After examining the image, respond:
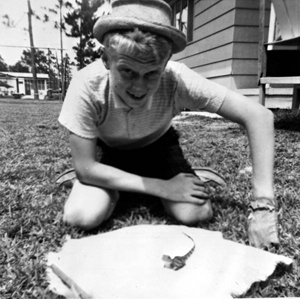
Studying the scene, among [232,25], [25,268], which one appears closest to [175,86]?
[25,268]

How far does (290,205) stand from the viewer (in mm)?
2031

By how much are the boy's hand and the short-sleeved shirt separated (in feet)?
1.08

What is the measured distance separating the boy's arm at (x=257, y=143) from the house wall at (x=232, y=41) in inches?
222

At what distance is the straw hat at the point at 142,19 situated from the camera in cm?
136

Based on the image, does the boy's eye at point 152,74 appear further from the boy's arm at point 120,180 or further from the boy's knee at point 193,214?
the boy's knee at point 193,214

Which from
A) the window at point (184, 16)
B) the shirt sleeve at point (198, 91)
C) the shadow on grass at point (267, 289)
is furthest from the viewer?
the window at point (184, 16)

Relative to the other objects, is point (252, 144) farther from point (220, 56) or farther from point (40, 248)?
point (220, 56)

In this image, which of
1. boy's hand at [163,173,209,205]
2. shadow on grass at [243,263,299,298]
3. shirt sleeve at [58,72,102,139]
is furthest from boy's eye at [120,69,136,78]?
shadow on grass at [243,263,299,298]

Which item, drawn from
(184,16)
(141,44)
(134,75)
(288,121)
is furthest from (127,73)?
(184,16)

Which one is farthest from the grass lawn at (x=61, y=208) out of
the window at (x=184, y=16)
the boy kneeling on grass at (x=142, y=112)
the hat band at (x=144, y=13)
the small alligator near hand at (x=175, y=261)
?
the window at (x=184, y=16)

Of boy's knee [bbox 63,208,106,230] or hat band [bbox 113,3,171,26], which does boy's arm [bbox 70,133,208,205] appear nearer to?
boy's knee [bbox 63,208,106,230]

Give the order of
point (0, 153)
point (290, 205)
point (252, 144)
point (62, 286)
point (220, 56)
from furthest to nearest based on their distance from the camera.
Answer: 1. point (220, 56)
2. point (0, 153)
3. point (290, 205)
4. point (252, 144)
5. point (62, 286)

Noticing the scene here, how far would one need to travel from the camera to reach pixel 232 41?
22.8 ft

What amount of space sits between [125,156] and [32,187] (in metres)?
0.72
